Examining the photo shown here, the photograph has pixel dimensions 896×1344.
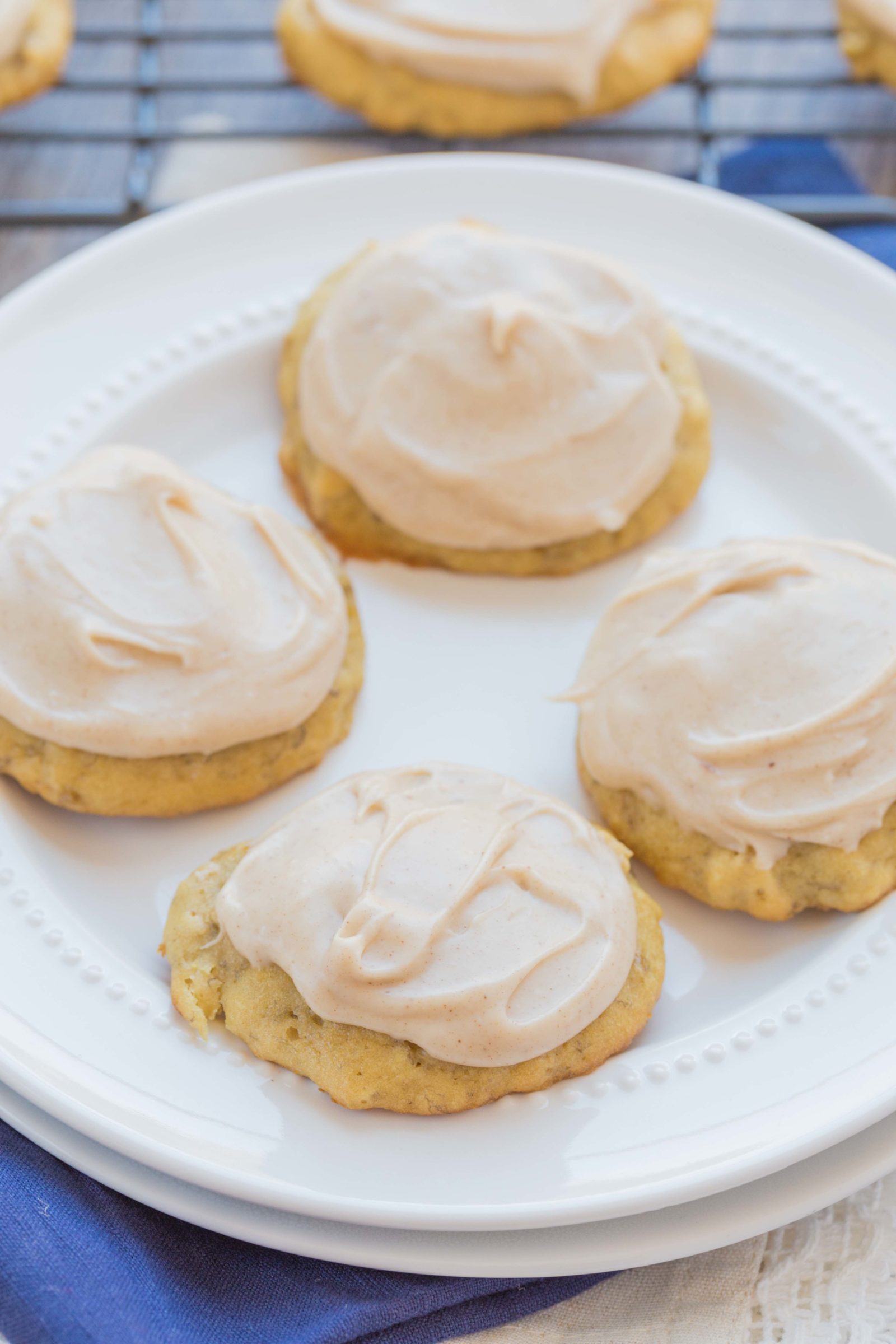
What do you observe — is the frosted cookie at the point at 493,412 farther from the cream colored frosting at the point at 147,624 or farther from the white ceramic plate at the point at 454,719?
the cream colored frosting at the point at 147,624

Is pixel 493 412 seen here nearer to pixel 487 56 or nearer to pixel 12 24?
pixel 487 56

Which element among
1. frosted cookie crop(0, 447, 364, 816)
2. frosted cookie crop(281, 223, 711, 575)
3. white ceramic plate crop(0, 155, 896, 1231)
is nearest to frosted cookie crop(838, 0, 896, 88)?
white ceramic plate crop(0, 155, 896, 1231)

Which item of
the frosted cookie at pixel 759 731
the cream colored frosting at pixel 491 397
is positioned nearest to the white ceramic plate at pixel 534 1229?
the frosted cookie at pixel 759 731

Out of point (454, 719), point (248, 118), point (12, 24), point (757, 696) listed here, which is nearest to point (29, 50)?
point (12, 24)

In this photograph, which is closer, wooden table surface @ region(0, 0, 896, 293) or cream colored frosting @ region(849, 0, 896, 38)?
cream colored frosting @ region(849, 0, 896, 38)

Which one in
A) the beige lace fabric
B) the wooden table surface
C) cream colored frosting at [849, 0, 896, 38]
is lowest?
the beige lace fabric

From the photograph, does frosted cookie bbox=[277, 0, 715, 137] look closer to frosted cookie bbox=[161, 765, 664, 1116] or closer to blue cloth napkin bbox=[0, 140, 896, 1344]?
frosted cookie bbox=[161, 765, 664, 1116]
